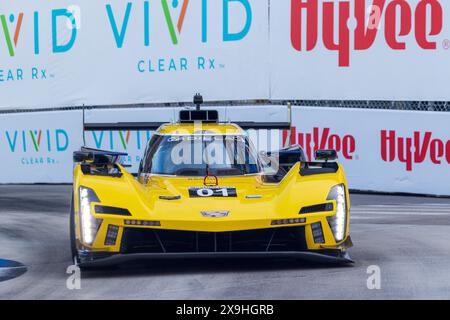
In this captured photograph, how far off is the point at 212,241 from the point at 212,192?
704 mm

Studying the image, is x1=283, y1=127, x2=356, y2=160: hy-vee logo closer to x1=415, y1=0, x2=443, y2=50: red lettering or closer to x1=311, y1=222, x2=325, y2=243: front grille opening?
x1=415, y1=0, x2=443, y2=50: red lettering

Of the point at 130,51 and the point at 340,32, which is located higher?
the point at 340,32

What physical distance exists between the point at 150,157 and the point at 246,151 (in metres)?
0.92

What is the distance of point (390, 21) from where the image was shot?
17.5 m

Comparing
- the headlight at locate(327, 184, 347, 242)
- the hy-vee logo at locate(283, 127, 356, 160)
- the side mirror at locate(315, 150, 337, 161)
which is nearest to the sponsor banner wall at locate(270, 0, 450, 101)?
the hy-vee logo at locate(283, 127, 356, 160)

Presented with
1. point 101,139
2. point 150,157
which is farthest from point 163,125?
point 101,139

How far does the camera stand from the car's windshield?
10.9m

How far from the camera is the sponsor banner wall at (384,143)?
16.9 meters

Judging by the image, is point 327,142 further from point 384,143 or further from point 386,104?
point 386,104

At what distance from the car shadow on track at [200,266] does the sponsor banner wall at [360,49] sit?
8003mm

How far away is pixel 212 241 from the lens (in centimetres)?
916

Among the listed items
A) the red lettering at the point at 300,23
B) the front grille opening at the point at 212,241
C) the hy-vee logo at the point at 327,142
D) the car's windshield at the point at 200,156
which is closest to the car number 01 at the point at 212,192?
the front grille opening at the point at 212,241

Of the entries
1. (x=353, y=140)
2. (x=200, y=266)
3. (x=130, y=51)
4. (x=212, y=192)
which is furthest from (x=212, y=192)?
(x=130, y=51)

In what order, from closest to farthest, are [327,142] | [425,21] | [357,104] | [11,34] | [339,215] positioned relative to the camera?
[339,215]
[425,21]
[327,142]
[357,104]
[11,34]
